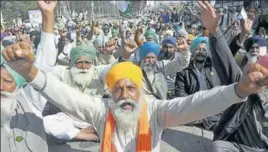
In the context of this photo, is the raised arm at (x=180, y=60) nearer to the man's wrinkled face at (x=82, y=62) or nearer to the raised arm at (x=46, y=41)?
the man's wrinkled face at (x=82, y=62)

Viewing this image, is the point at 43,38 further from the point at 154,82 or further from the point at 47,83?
the point at 154,82

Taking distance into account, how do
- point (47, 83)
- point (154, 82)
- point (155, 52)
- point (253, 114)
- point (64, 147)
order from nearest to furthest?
point (47, 83), point (253, 114), point (64, 147), point (154, 82), point (155, 52)

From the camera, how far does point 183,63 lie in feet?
16.0

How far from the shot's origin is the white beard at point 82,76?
14.6ft

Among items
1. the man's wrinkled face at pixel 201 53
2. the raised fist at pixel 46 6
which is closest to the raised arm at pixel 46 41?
the raised fist at pixel 46 6

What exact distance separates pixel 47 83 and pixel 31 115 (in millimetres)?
526

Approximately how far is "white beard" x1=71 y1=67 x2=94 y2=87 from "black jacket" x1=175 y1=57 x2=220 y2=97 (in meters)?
1.29

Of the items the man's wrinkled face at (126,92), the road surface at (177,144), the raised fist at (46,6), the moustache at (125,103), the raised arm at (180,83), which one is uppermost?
the raised fist at (46,6)

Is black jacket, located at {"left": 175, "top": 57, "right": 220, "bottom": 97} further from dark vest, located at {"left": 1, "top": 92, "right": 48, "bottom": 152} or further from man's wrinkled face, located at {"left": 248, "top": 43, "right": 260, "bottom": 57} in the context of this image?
dark vest, located at {"left": 1, "top": 92, "right": 48, "bottom": 152}

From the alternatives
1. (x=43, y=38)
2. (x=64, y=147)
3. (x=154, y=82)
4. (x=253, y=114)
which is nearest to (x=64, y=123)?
(x=64, y=147)

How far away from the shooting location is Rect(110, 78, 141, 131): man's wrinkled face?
8.15ft

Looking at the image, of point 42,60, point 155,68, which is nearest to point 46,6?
point 42,60

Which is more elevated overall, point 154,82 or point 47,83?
point 47,83

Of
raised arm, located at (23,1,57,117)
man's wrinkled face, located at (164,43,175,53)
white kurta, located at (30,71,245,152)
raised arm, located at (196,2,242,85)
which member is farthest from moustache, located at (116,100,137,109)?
man's wrinkled face, located at (164,43,175,53)
